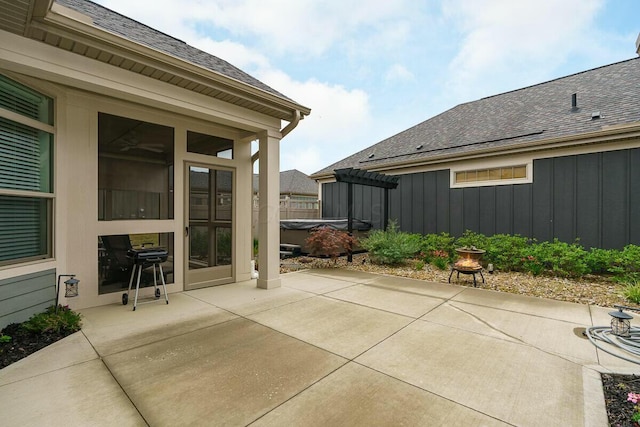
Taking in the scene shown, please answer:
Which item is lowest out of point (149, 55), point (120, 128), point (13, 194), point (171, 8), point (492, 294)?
point (492, 294)

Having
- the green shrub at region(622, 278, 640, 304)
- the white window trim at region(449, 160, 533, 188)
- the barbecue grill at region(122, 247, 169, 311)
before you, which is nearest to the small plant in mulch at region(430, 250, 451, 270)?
the white window trim at region(449, 160, 533, 188)

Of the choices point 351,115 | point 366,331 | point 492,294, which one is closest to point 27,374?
point 366,331

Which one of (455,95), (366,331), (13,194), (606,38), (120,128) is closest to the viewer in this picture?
(13,194)

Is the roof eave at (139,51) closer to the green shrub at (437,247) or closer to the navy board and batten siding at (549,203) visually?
the green shrub at (437,247)

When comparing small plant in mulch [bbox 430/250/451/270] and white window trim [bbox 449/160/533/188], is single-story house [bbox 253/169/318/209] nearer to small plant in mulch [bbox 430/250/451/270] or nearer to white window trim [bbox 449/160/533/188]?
white window trim [bbox 449/160/533/188]

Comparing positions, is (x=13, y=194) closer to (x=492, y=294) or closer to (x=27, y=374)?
(x=27, y=374)

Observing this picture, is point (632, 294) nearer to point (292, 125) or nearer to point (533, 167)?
point (533, 167)

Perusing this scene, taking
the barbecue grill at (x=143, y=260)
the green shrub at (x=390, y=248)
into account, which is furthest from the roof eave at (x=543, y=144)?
Result: the barbecue grill at (x=143, y=260)

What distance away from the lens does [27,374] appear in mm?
2162

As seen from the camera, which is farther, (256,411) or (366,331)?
(366,331)

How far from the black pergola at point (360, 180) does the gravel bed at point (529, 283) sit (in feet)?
4.54

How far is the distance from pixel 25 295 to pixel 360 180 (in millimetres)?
6301

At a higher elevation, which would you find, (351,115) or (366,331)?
(351,115)

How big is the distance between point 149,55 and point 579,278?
7.77 metres
